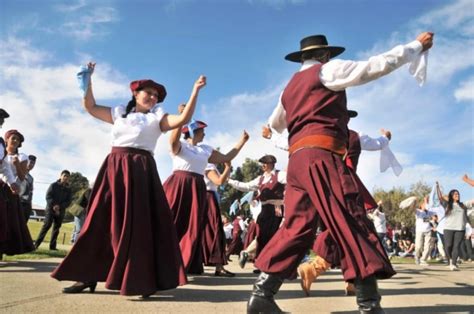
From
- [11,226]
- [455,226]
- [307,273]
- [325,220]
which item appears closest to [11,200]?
[11,226]

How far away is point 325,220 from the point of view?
9.77 feet

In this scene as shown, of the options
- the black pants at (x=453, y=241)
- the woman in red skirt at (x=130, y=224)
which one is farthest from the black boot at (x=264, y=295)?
the black pants at (x=453, y=241)

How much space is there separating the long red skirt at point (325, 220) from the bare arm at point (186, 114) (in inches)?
44.8

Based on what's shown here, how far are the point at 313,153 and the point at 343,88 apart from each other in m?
0.50

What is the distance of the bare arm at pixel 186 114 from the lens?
4.03m

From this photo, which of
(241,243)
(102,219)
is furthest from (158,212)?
(241,243)

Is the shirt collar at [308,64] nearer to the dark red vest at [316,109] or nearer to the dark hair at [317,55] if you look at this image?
the dark hair at [317,55]

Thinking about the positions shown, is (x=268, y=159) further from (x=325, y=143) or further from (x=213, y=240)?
(x=325, y=143)

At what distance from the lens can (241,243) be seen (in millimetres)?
15039

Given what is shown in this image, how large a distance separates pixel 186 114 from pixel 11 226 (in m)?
4.25

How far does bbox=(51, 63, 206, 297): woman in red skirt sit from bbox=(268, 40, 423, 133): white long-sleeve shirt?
130cm

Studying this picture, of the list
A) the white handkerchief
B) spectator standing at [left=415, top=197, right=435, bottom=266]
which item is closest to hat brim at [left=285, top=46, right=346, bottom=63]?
the white handkerchief

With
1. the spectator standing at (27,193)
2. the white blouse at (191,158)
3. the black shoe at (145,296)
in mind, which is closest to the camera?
the black shoe at (145,296)

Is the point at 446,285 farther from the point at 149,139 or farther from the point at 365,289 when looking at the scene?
the point at 149,139
